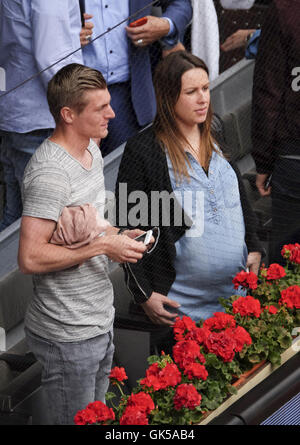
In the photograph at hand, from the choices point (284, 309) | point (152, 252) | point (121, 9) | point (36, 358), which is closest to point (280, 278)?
point (284, 309)

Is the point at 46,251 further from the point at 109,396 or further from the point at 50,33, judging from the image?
the point at 50,33

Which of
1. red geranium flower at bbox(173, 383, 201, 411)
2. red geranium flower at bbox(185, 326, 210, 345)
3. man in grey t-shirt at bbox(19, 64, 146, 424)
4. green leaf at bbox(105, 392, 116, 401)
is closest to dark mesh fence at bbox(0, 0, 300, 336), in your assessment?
man in grey t-shirt at bbox(19, 64, 146, 424)

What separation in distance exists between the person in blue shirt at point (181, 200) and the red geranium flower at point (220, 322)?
31 cm

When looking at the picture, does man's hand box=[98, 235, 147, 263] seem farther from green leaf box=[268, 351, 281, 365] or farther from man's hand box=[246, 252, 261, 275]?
man's hand box=[246, 252, 261, 275]

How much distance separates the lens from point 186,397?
221 cm

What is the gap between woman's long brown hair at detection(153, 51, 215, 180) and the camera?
2.79 meters

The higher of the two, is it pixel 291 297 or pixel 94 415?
pixel 94 415

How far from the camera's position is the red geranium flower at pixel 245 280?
2.75 meters

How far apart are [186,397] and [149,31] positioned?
1330 millimetres

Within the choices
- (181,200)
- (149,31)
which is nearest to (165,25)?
(149,31)

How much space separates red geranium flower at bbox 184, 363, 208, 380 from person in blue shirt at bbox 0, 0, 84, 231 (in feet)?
2.64

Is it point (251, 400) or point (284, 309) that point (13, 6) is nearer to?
point (284, 309)
